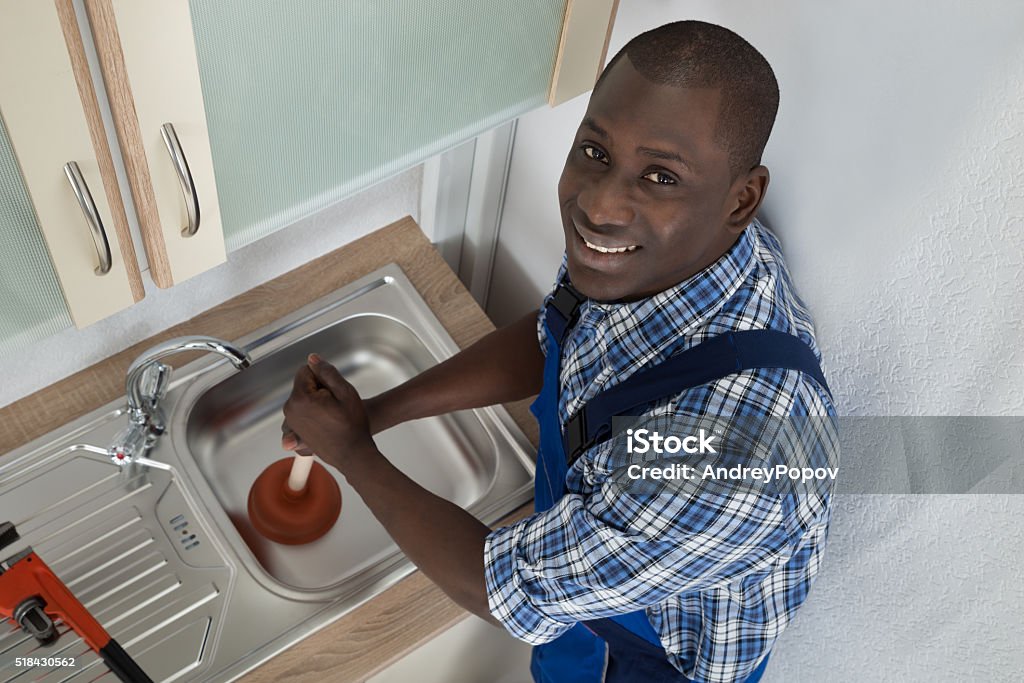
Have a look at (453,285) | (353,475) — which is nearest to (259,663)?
(353,475)

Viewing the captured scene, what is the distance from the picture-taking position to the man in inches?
32.4

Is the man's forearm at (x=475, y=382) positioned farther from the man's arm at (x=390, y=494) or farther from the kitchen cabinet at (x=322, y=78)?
the kitchen cabinet at (x=322, y=78)

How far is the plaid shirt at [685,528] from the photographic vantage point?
0.85m

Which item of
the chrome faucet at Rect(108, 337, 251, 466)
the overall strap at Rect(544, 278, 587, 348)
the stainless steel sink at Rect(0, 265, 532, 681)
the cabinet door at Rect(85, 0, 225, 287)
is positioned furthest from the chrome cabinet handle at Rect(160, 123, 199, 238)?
the stainless steel sink at Rect(0, 265, 532, 681)

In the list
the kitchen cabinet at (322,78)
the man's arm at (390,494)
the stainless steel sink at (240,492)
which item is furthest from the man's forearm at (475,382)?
the kitchen cabinet at (322,78)

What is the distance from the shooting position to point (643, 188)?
85cm

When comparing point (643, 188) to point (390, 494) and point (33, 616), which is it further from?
point (33, 616)

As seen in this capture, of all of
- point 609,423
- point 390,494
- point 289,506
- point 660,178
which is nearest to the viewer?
point 660,178

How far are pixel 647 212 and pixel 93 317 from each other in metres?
0.52

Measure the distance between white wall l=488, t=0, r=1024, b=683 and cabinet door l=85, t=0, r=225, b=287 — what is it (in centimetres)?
54

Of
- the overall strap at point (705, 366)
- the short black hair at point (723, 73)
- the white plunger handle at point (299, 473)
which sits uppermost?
the short black hair at point (723, 73)

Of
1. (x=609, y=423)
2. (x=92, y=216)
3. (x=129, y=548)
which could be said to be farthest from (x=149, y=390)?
(x=609, y=423)

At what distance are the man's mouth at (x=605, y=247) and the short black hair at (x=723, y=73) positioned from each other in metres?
0.12

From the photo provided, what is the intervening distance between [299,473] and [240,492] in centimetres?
17
